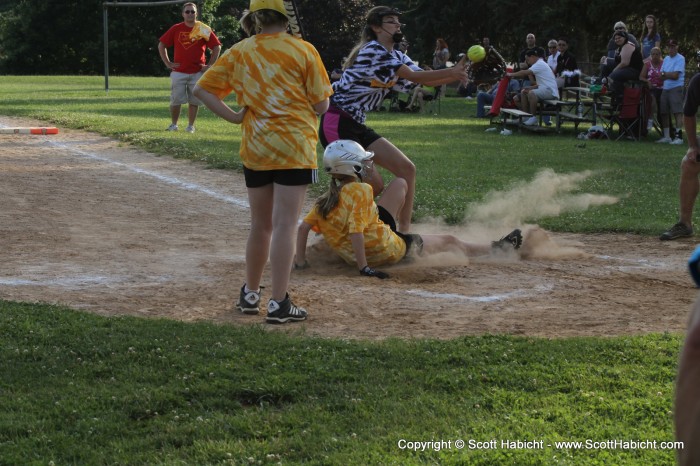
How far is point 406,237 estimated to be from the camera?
316 inches

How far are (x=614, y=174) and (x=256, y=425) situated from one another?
10849mm

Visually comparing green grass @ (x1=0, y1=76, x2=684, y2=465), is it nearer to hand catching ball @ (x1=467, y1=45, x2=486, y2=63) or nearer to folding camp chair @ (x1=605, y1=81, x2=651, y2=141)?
hand catching ball @ (x1=467, y1=45, x2=486, y2=63)

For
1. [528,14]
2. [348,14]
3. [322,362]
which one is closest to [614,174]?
[322,362]

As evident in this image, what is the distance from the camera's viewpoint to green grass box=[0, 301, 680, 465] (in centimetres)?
406

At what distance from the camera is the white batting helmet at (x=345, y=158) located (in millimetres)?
7480

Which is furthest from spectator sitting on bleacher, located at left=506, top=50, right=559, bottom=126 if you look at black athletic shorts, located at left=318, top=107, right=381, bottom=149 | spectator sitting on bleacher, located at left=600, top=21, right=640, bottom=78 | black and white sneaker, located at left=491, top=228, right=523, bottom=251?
black athletic shorts, located at left=318, top=107, right=381, bottom=149

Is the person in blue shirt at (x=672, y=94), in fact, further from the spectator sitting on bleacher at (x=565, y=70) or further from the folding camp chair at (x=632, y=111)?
the spectator sitting on bleacher at (x=565, y=70)

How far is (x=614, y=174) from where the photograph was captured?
1423cm

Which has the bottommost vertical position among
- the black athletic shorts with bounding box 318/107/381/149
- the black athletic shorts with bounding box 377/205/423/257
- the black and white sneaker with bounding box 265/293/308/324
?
the black and white sneaker with bounding box 265/293/308/324

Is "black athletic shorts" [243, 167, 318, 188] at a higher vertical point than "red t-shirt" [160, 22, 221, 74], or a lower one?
lower

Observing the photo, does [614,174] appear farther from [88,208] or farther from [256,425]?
[256,425]

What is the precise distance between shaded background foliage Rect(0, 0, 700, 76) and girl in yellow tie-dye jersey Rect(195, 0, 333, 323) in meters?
8.70

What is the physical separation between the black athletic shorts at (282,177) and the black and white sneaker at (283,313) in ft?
2.33

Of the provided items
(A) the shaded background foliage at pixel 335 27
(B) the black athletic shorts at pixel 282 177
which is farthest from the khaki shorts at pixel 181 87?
(B) the black athletic shorts at pixel 282 177
